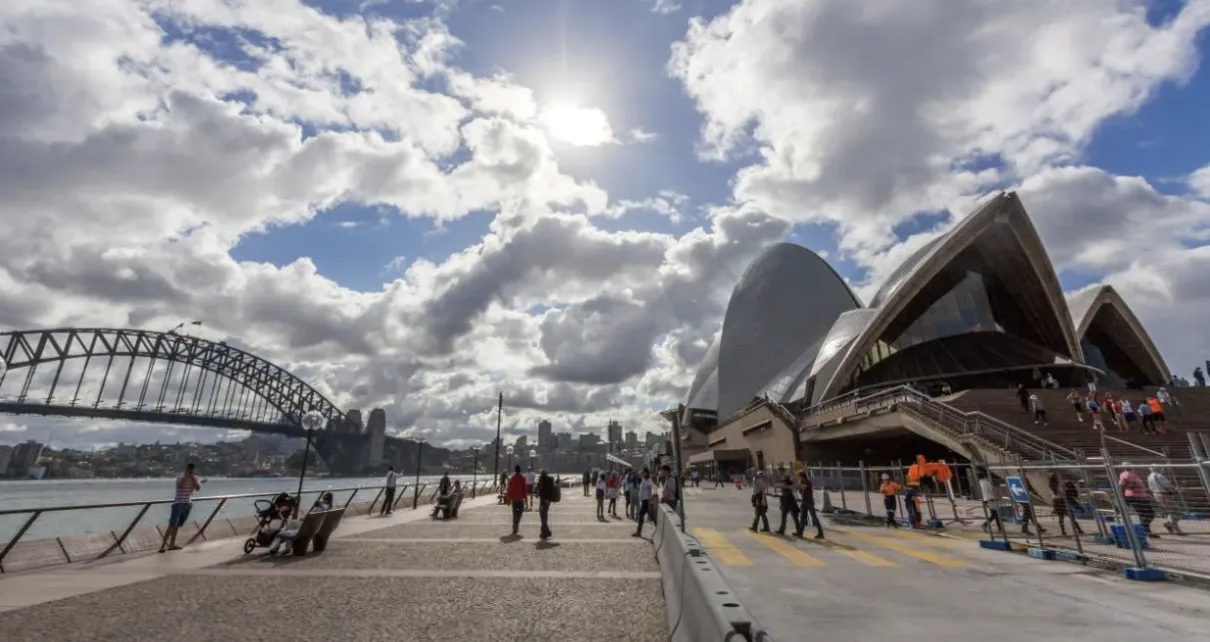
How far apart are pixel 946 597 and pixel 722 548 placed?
5.18 m

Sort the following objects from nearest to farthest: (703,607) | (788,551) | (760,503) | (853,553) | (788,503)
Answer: (703,607), (853,553), (788,551), (788,503), (760,503)

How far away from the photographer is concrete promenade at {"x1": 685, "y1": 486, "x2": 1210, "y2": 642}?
17.3ft

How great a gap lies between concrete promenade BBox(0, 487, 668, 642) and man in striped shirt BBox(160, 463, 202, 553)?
457mm

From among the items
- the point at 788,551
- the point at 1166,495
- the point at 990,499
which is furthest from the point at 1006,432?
the point at 788,551

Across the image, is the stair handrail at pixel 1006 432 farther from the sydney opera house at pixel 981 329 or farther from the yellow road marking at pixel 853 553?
the sydney opera house at pixel 981 329

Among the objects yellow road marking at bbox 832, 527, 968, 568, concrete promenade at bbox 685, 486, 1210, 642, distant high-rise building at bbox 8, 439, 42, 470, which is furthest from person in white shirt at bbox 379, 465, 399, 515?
distant high-rise building at bbox 8, 439, 42, 470

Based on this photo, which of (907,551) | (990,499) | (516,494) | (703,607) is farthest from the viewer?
(516,494)

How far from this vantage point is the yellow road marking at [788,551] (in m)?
9.53

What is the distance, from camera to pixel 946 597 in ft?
21.9

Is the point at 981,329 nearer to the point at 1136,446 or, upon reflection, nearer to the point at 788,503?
the point at 1136,446

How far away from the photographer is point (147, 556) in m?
10.7

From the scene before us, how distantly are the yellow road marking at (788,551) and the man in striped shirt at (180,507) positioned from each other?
39.1 feet

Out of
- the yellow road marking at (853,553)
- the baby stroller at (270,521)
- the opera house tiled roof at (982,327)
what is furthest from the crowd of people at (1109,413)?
the baby stroller at (270,521)

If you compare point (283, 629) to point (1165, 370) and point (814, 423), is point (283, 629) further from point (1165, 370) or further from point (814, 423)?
point (1165, 370)
